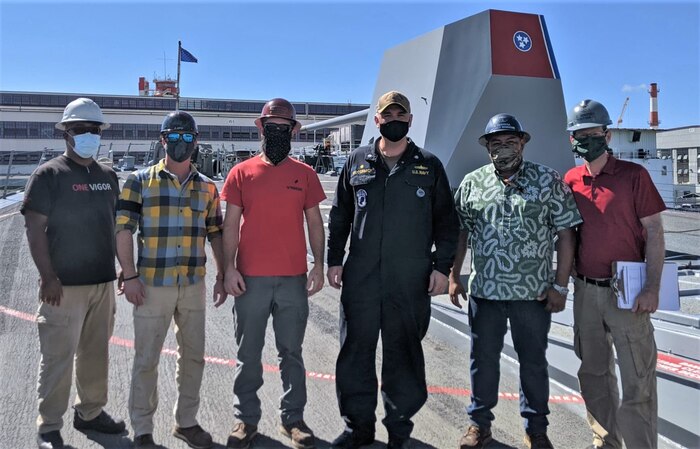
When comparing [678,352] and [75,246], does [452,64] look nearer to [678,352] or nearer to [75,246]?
[678,352]

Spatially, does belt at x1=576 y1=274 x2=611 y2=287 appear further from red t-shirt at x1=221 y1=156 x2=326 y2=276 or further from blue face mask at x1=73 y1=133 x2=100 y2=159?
blue face mask at x1=73 y1=133 x2=100 y2=159

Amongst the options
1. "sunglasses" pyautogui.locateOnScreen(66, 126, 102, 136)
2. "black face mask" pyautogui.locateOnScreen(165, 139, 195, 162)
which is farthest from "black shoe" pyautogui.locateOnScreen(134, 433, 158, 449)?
"sunglasses" pyautogui.locateOnScreen(66, 126, 102, 136)

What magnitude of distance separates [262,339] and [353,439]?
2.53ft

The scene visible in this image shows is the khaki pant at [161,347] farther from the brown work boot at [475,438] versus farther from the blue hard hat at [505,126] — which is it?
the blue hard hat at [505,126]

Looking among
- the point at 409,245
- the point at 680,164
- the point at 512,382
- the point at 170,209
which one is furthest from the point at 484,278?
the point at 680,164

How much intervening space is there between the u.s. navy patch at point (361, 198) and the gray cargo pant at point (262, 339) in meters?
0.59

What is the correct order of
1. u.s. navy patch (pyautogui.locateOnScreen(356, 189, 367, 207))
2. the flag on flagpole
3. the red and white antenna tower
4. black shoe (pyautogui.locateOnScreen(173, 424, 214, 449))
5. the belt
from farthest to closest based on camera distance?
the red and white antenna tower
the flag on flagpole
u.s. navy patch (pyautogui.locateOnScreen(356, 189, 367, 207))
black shoe (pyautogui.locateOnScreen(173, 424, 214, 449))
the belt

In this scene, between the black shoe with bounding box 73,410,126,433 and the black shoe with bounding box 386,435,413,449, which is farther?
the black shoe with bounding box 73,410,126,433

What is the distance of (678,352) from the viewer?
3416 millimetres

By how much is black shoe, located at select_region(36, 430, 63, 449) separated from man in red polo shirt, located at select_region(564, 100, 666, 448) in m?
2.95

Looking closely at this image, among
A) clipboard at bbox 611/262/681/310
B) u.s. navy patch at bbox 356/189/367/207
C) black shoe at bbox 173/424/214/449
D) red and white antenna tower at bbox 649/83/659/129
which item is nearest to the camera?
clipboard at bbox 611/262/681/310

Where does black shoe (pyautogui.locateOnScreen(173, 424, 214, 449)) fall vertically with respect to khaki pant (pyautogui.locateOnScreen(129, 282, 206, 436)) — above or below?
below

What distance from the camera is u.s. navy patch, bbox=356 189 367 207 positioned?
3010mm

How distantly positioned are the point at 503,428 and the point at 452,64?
18.8ft
